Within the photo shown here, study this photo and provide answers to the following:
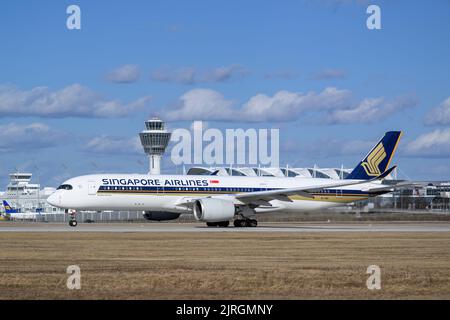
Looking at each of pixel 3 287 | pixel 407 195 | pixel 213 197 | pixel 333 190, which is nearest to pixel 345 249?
pixel 3 287

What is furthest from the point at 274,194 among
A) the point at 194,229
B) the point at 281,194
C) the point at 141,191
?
the point at 141,191

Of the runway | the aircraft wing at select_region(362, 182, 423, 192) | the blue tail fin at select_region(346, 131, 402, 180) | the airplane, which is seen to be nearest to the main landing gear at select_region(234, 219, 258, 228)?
the airplane

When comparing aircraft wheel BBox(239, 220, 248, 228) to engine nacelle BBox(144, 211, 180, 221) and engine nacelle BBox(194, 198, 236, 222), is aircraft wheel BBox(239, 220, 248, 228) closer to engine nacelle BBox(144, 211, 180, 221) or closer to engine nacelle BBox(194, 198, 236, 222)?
engine nacelle BBox(194, 198, 236, 222)

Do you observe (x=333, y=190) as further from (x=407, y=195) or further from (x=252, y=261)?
(x=407, y=195)

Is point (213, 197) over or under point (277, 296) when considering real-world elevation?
over

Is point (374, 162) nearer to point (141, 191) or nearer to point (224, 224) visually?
point (224, 224)

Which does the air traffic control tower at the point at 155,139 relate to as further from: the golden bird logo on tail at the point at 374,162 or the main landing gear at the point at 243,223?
the main landing gear at the point at 243,223

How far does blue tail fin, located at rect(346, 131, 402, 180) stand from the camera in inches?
2746

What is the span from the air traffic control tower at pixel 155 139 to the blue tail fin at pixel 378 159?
3831 inches

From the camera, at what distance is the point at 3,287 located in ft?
66.6

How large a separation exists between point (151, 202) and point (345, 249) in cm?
2605

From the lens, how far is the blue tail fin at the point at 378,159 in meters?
69.8
